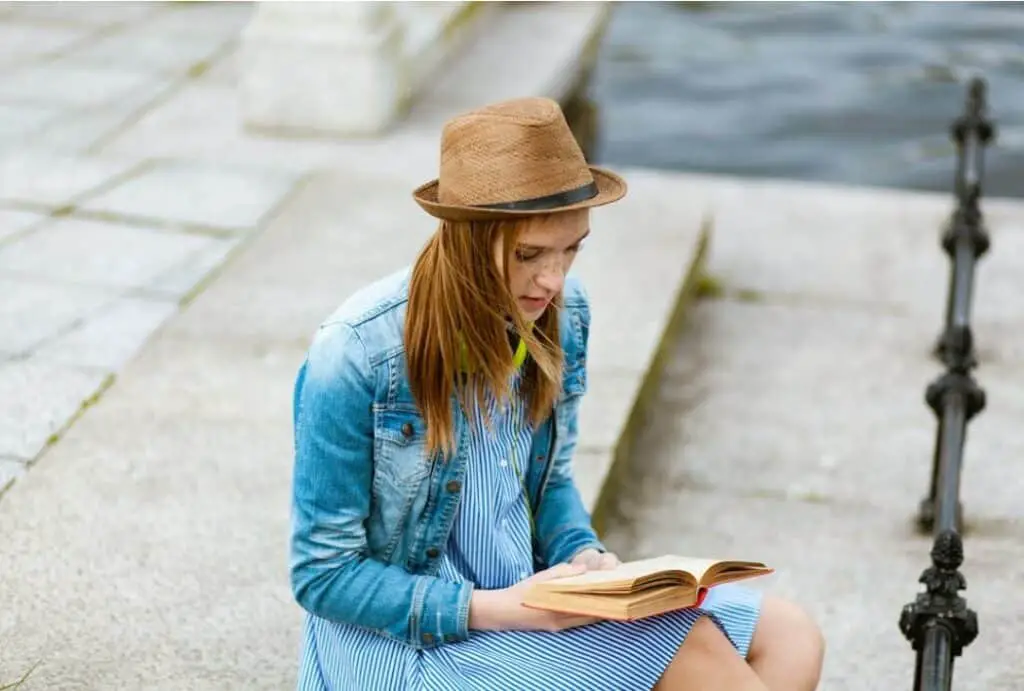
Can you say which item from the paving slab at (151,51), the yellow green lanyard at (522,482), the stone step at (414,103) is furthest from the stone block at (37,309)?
the paving slab at (151,51)

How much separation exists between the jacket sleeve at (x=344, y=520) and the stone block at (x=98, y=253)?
2.84 meters

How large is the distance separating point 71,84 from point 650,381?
3.56 meters

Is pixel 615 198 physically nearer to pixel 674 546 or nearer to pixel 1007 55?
pixel 674 546

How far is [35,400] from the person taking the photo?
14.8 ft

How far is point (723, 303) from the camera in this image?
6.10 m

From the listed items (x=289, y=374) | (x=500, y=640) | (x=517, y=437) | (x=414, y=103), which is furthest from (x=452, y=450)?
(x=414, y=103)

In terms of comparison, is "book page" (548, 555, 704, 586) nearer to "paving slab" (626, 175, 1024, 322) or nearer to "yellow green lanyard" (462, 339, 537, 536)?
"yellow green lanyard" (462, 339, 537, 536)

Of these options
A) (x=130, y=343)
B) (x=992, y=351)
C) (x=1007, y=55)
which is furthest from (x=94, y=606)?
(x=1007, y=55)

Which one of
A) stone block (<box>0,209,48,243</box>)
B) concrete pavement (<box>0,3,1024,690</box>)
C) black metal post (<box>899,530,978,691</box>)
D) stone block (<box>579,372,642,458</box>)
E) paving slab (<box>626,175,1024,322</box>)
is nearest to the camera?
black metal post (<box>899,530,978,691</box>)

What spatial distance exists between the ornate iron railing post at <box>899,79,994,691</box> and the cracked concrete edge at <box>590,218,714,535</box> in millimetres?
833

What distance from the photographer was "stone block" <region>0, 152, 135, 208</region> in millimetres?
6004

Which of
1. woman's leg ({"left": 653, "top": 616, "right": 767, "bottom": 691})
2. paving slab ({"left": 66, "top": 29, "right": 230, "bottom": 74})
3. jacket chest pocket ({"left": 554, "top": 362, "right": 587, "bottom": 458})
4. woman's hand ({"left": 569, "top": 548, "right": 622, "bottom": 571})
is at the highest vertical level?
jacket chest pocket ({"left": 554, "top": 362, "right": 587, "bottom": 458})

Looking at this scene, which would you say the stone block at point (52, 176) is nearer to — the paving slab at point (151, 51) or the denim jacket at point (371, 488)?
the paving slab at point (151, 51)

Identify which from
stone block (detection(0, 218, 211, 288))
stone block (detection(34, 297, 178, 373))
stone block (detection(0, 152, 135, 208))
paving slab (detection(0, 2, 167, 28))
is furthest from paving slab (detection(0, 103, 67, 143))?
stone block (detection(34, 297, 178, 373))
